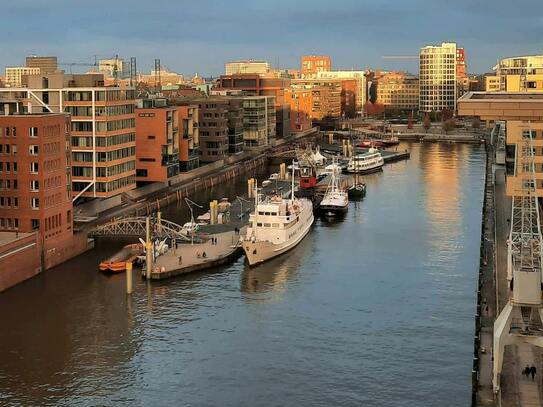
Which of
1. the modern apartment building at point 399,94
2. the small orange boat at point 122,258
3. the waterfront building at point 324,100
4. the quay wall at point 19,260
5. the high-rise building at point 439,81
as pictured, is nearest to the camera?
the quay wall at point 19,260

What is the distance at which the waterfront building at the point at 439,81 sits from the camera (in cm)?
11594

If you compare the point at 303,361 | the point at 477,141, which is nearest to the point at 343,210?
the point at 303,361

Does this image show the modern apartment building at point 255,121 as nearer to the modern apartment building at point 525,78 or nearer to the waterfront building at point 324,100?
the modern apartment building at point 525,78

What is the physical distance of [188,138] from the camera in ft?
150

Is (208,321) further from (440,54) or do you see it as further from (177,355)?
(440,54)

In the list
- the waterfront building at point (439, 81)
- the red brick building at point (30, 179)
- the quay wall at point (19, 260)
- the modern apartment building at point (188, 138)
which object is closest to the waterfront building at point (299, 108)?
the waterfront building at point (439, 81)

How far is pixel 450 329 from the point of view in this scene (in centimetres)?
2002

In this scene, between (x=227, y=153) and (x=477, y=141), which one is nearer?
(x=227, y=153)

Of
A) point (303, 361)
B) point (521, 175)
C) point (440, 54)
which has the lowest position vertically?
point (303, 361)

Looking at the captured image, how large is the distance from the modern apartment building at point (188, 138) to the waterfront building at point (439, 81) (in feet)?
242

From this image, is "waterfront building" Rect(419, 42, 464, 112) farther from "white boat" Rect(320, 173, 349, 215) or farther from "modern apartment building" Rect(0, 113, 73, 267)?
"modern apartment building" Rect(0, 113, 73, 267)

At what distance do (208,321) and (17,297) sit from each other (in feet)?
18.8

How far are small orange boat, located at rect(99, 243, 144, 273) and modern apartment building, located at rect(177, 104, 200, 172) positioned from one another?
54.0ft

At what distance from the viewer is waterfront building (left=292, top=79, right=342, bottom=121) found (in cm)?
9556
